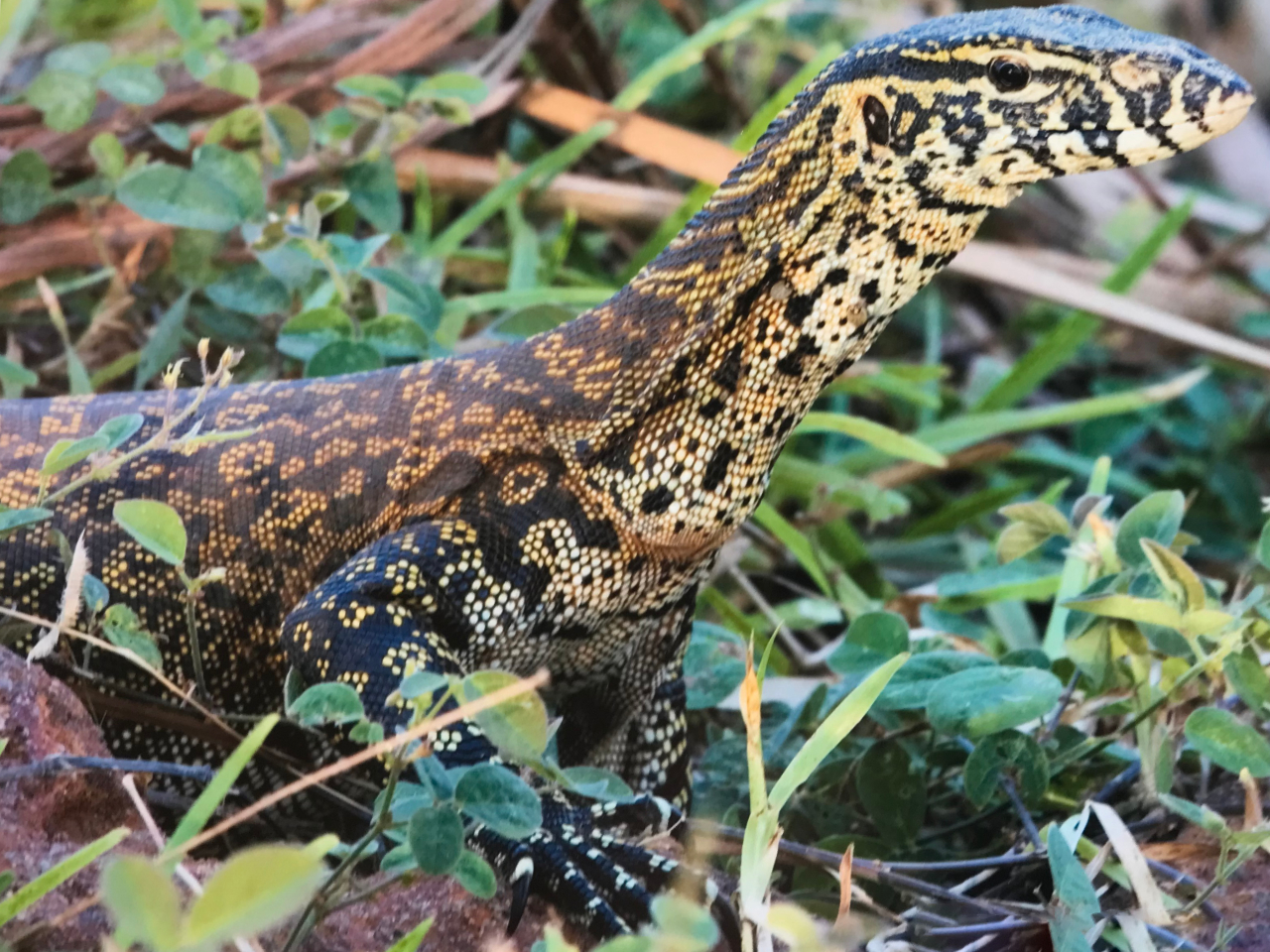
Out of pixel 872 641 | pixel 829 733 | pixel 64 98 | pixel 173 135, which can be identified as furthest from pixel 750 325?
pixel 64 98

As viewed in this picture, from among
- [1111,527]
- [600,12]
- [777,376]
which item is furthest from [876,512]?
[600,12]

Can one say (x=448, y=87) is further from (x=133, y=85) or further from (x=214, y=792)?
(x=214, y=792)

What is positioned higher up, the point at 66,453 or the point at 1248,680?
the point at 66,453

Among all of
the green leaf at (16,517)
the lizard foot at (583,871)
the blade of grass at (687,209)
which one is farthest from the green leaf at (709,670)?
the blade of grass at (687,209)

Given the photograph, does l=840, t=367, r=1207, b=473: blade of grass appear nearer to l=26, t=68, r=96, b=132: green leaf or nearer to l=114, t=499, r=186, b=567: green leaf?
l=26, t=68, r=96, b=132: green leaf

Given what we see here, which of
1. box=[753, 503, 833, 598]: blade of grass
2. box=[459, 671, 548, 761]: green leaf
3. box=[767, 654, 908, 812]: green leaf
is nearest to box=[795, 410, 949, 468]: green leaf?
box=[753, 503, 833, 598]: blade of grass
